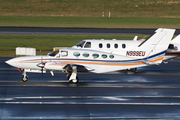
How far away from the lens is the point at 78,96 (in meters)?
20.6

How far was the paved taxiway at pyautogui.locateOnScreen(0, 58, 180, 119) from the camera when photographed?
17031mm

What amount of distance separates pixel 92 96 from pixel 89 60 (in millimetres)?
4551

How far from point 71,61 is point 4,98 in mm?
6527

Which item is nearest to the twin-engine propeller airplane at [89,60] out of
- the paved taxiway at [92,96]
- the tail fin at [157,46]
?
the tail fin at [157,46]

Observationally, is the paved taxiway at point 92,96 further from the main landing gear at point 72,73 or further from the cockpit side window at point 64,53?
the cockpit side window at point 64,53

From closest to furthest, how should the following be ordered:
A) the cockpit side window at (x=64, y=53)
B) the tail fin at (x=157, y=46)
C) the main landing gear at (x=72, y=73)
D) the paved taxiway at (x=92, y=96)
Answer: the paved taxiway at (x=92, y=96) < the main landing gear at (x=72, y=73) < the cockpit side window at (x=64, y=53) < the tail fin at (x=157, y=46)

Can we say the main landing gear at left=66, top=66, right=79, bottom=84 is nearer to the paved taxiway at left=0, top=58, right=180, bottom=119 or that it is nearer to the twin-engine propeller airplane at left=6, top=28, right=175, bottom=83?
the twin-engine propeller airplane at left=6, top=28, right=175, bottom=83

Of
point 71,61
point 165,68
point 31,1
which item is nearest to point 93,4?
point 31,1

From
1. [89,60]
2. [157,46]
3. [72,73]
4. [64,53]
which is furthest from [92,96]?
[157,46]

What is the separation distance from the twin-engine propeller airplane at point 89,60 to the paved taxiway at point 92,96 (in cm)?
115

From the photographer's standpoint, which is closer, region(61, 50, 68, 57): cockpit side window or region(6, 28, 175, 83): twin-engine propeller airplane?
region(6, 28, 175, 83): twin-engine propeller airplane

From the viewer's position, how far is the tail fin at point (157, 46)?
2647 centimetres

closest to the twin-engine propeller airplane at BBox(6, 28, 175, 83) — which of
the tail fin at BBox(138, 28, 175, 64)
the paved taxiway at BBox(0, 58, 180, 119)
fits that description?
the tail fin at BBox(138, 28, 175, 64)

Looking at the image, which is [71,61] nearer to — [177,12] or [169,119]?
[169,119]
